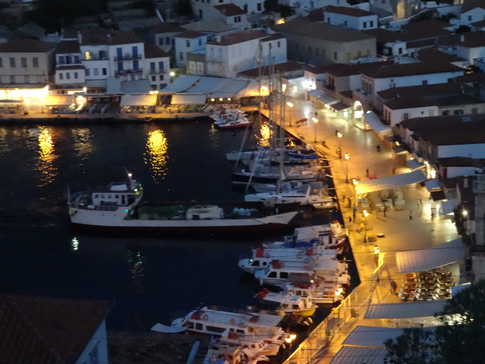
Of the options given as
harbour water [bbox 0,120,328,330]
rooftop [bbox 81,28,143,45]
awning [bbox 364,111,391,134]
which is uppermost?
rooftop [bbox 81,28,143,45]

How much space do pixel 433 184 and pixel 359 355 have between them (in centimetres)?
889

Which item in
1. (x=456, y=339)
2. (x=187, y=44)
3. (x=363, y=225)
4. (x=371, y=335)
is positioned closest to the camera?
(x=456, y=339)

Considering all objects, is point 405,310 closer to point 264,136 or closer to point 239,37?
point 264,136

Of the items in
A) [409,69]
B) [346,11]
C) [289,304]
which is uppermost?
[346,11]

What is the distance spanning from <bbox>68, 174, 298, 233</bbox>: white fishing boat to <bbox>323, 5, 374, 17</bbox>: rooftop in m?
17.7

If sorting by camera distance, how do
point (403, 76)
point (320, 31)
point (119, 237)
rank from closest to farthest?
1. point (119, 237)
2. point (403, 76)
3. point (320, 31)

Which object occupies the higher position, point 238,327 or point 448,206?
point 448,206

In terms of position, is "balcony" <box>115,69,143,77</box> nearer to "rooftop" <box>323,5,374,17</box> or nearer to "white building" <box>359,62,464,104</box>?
"rooftop" <box>323,5,374,17</box>

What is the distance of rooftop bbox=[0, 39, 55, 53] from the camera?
125ft

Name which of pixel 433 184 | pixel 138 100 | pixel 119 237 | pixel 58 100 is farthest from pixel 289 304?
pixel 58 100

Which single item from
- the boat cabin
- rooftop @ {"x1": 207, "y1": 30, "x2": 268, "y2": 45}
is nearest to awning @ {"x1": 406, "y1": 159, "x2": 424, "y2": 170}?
the boat cabin

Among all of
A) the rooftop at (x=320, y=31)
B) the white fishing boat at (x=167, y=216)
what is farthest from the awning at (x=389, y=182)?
the rooftop at (x=320, y=31)

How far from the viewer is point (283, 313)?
19.4 m

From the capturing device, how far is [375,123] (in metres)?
30.2
